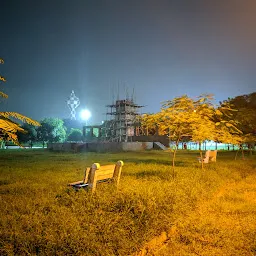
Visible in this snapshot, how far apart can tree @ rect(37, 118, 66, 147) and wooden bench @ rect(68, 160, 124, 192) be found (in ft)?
257

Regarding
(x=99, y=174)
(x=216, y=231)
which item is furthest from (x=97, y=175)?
(x=216, y=231)

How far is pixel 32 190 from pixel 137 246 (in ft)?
17.3

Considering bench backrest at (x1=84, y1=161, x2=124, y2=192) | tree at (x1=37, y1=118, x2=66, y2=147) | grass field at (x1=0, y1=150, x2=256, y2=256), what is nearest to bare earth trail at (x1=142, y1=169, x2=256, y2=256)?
grass field at (x1=0, y1=150, x2=256, y2=256)

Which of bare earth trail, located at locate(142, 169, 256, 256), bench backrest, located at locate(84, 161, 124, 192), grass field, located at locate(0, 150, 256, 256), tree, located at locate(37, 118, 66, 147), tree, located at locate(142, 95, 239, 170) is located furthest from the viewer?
tree, located at locate(37, 118, 66, 147)

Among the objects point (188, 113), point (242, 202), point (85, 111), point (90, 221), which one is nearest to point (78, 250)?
point (90, 221)

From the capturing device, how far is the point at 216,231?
6422 mm

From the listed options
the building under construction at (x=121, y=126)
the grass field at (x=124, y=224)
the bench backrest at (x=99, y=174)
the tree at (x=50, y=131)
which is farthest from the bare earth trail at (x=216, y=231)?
the tree at (x=50, y=131)

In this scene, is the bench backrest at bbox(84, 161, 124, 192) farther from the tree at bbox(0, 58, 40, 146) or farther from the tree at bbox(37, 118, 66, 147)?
the tree at bbox(37, 118, 66, 147)

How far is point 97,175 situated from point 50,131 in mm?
80818

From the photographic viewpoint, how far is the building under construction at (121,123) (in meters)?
63.3

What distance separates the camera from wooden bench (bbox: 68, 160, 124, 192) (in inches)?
285

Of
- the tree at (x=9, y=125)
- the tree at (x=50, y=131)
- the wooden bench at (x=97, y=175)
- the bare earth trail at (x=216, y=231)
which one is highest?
the tree at (x=50, y=131)

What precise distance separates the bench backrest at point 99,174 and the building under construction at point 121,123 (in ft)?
169

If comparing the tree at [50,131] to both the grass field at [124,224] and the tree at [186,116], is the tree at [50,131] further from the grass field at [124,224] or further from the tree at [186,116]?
the grass field at [124,224]
